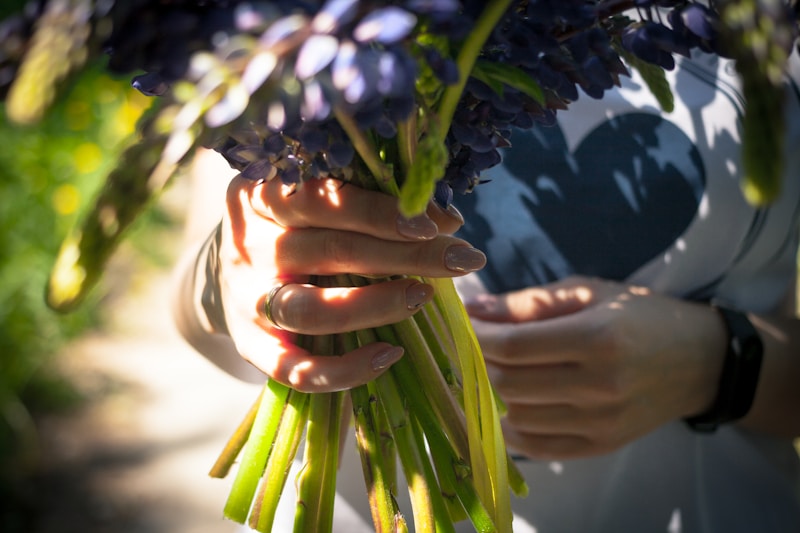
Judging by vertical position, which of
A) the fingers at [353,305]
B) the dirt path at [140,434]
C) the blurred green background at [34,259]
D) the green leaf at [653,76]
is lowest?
the dirt path at [140,434]

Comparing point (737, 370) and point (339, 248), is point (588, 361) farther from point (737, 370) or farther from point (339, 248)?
point (339, 248)

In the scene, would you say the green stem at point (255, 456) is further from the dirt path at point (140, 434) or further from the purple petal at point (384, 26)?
the dirt path at point (140, 434)

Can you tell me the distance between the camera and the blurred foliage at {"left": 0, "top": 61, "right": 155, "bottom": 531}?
1534 mm

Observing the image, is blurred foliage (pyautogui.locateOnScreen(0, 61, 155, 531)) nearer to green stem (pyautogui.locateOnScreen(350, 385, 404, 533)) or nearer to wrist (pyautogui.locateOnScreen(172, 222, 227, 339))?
wrist (pyautogui.locateOnScreen(172, 222, 227, 339))

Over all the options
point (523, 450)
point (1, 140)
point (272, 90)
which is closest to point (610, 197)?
point (523, 450)

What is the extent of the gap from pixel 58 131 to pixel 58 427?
746mm

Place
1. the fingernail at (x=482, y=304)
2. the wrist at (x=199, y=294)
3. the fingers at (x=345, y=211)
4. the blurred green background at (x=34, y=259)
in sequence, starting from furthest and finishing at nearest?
the blurred green background at (x=34, y=259), the fingernail at (x=482, y=304), the wrist at (x=199, y=294), the fingers at (x=345, y=211)

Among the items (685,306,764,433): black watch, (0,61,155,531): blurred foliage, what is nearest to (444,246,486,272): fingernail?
(685,306,764,433): black watch

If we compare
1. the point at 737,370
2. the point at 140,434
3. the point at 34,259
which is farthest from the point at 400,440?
the point at 140,434

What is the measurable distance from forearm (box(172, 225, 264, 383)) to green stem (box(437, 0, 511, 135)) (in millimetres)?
266

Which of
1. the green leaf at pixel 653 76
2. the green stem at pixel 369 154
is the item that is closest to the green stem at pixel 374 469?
the green stem at pixel 369 154

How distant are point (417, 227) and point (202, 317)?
256 mm

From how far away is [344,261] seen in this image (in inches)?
16.4

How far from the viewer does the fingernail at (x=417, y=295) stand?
16.3 inches
